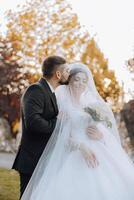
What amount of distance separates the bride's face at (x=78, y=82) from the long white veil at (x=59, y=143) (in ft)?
0.22

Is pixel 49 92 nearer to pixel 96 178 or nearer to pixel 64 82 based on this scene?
pixel 64 82

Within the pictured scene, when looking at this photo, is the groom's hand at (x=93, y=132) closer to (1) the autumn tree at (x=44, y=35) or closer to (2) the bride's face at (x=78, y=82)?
(2) the bride's face at (x=78, y=82)

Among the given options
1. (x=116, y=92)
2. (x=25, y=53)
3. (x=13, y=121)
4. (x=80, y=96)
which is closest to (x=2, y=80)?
(x=13, y=121)

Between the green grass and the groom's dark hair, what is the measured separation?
3.95 m

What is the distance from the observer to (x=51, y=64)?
5676 mm

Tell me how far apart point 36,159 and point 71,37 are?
19676 millimetres

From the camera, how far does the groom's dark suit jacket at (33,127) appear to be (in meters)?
5.48

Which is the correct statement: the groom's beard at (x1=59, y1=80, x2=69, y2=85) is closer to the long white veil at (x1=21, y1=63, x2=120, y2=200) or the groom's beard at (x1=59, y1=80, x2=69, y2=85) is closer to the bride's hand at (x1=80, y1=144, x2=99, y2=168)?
the long white veil at (x1=21, y1=63, x2=120, y2=200)

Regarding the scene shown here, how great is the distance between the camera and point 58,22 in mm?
25047

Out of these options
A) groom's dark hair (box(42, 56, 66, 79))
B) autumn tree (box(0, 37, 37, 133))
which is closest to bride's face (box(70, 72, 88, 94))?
groom's dark hair (box(42, 56, 66, 79))

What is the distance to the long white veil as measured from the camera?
18.4ft

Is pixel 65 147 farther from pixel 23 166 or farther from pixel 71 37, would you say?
pixel 71 37

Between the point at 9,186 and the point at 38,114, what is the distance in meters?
5.23

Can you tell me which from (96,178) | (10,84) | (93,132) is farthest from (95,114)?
(10,84)
